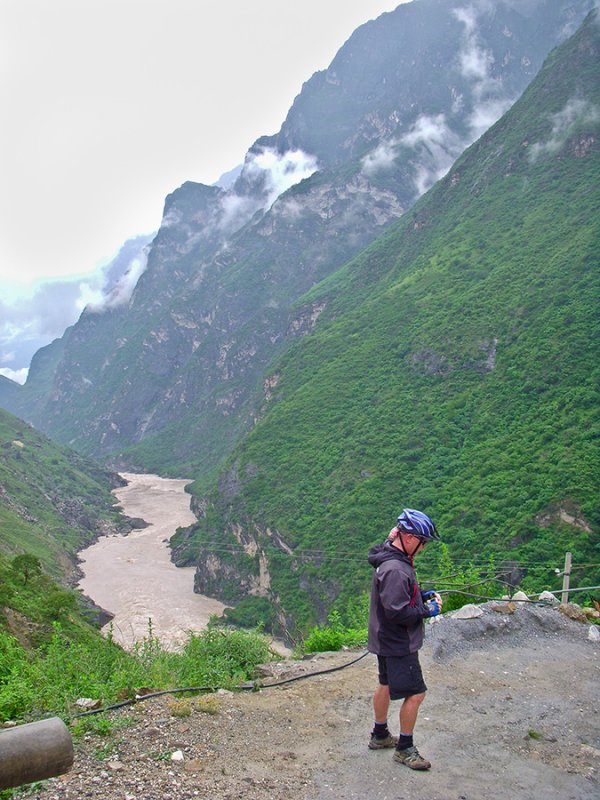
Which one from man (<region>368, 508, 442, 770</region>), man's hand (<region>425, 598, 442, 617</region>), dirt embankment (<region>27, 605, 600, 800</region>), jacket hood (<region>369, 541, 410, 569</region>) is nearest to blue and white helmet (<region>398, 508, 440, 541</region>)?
man (<region>368, 508, 442, 770</region>)

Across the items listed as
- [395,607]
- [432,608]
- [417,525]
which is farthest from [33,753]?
[417,525]

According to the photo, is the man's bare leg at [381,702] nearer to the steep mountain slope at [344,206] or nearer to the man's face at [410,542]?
the man's face at [410,542]

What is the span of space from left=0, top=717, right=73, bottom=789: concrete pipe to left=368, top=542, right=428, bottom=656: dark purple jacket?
118 inches

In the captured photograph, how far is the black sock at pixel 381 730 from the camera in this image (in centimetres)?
566

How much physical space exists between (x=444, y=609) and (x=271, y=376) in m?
85.2

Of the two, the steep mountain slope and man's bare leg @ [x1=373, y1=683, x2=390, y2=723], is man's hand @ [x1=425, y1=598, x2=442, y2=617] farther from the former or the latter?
the steep mountain slope

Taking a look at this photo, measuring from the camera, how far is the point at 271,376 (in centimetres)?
9481

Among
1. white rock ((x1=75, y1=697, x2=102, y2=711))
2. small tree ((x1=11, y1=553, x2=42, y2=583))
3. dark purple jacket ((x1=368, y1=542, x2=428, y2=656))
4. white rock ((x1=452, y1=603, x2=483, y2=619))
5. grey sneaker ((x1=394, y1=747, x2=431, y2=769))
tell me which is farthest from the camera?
small tree ((x1=11, y1=553, x2=42, y2=583))

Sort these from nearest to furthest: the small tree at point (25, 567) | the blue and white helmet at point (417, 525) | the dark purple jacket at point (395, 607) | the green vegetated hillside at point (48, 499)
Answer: the dark purple jacket at point (395, 607), the blue and white helmet at point (417, 525), the small tree at point (25, 567), the green vegetated hillside at point (48, 499)

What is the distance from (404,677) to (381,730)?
748 mm

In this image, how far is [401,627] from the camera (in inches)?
217

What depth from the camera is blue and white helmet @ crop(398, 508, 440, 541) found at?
18.4 ft

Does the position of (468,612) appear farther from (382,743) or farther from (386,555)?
(386,555)

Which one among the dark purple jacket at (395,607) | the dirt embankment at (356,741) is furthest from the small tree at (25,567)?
the dark purple jacket at (395,607)
